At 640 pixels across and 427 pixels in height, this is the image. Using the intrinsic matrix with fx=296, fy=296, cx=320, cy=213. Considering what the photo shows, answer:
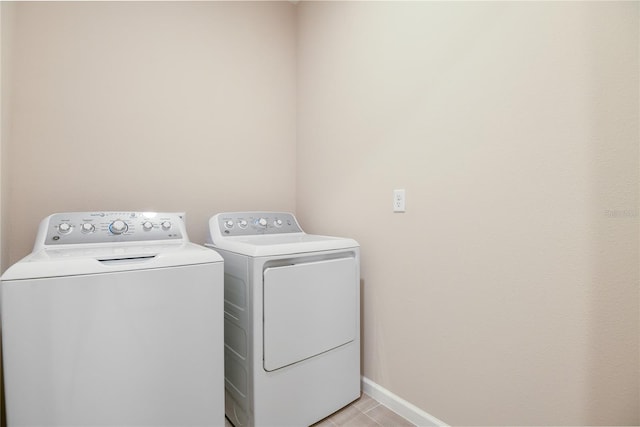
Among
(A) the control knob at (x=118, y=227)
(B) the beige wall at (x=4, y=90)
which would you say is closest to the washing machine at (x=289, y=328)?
(A) the control knob at (x=118, y=227)

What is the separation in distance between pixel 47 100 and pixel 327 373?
1.86m

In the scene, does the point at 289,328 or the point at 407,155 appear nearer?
the point at 289,328

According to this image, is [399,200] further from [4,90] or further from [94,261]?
[4,90]

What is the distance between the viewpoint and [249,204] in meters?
2.01

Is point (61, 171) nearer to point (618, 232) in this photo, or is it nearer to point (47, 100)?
point (47, 100)

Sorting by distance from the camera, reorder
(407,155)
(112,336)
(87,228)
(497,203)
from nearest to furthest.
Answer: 1. (112,336)
2. (497,203)
3. (87,228)
4. (407,155)

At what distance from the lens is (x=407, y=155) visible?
1.46 meters

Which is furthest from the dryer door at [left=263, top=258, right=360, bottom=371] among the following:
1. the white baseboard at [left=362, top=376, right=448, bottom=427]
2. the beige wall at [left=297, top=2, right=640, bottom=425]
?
the white baseboard at [left=362, top=376, right=448, bottom=427]

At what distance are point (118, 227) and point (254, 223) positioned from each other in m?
0.66

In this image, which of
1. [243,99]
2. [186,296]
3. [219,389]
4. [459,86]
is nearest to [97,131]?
[243,99]

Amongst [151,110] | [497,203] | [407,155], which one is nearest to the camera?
[497,203]

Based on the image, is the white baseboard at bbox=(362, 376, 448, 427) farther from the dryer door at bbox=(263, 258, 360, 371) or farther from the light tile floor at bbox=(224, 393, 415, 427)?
the dryer door at bbox=(263, 258, 360, 371)

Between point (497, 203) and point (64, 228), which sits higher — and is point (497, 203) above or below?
above

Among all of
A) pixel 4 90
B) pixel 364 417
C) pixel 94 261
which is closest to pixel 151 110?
pixel 4 90
